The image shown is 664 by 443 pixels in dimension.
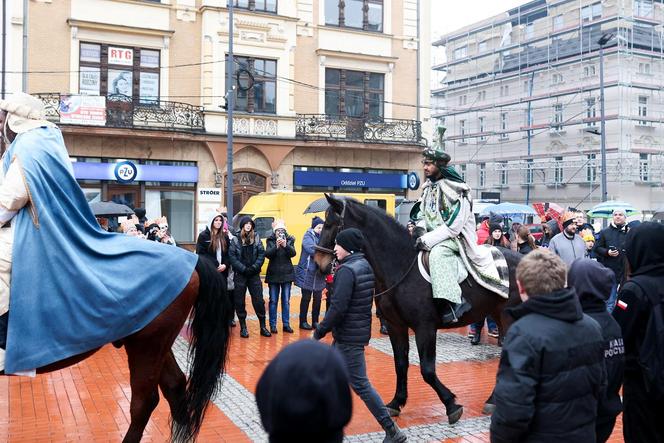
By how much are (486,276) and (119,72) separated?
2064cm

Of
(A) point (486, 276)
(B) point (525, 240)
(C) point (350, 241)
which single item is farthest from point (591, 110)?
(C) point (350, 241)

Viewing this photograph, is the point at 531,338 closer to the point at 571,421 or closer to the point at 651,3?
the point at 571,421

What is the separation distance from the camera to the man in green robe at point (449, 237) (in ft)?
20.6

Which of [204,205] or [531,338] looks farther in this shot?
[204,205]

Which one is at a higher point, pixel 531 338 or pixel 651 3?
pixel 651 3

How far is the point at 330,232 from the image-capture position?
613cm

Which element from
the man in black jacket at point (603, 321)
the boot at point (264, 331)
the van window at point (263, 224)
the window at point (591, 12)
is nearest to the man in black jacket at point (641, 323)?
the man in black jacket at point (603, 321)

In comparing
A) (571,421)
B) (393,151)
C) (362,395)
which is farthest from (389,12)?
(571,421)

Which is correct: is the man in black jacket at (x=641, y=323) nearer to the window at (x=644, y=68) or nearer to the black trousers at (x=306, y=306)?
the black trousers at (x=306, y=306)

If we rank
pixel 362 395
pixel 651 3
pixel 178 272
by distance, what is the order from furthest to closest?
pixel 651 3 → pixel 362 395 → pixel 178 272

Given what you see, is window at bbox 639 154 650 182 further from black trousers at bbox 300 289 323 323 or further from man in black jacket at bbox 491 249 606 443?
man in black jacket at bbox 491 249 606 443

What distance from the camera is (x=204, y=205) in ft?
81.7

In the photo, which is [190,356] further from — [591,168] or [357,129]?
[591,168]

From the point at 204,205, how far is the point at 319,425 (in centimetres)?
2351
